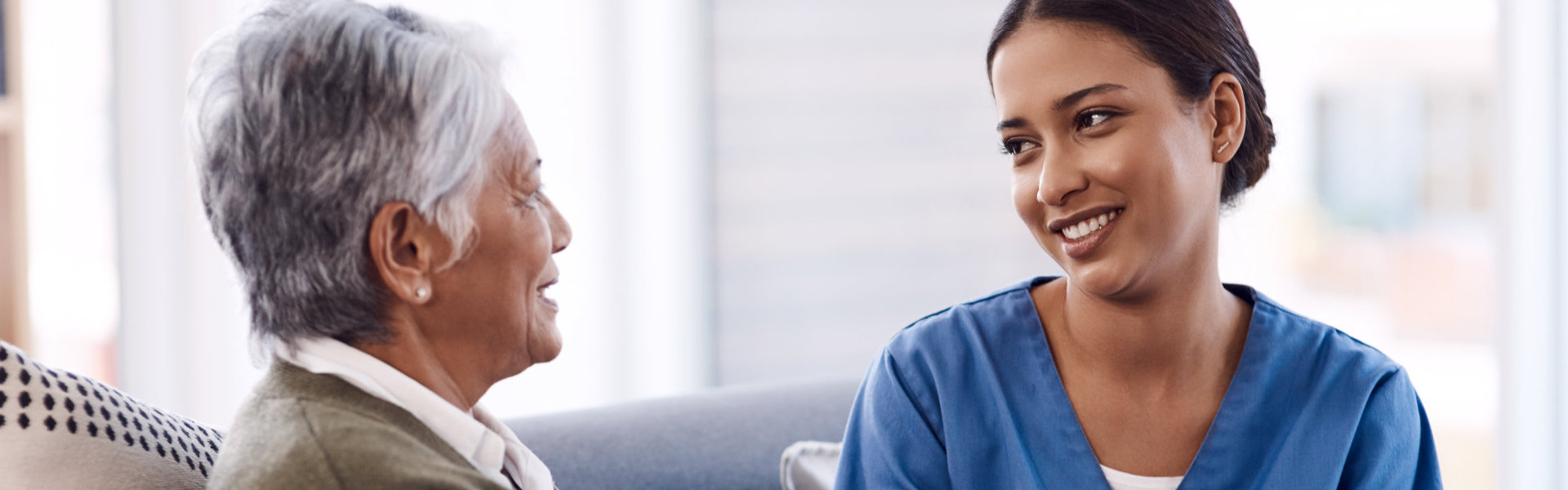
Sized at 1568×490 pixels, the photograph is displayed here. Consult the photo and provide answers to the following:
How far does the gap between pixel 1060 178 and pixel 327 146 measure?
0.70 metres

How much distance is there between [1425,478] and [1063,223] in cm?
51

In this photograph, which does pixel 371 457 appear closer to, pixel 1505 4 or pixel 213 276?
pixel 213 276

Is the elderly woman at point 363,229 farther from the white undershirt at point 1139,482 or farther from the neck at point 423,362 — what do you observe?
the white undershirt at point 1139,482

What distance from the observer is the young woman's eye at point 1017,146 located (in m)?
1.29

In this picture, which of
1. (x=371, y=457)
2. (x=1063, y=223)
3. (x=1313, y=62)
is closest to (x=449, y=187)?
(x=371, y=457)

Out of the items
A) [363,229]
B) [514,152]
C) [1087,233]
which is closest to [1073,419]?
[1087,233]

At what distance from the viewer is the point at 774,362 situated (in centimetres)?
322

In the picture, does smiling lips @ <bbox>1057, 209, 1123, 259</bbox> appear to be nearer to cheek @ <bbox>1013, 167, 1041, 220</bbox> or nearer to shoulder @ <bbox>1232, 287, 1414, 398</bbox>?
cheek @ <bbox>1013, 167, 1041, 220</bbox>

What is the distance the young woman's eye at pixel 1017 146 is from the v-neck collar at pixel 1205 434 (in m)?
0.21

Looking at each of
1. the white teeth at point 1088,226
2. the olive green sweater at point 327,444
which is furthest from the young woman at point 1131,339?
the olive green sweater at point 327,444

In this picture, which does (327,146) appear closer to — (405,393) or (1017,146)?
(405,393)

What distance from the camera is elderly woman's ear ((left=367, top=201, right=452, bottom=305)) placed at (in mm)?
941

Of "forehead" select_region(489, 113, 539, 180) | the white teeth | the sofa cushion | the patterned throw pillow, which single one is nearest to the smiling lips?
the white teeth

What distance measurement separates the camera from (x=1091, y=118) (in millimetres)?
1232
